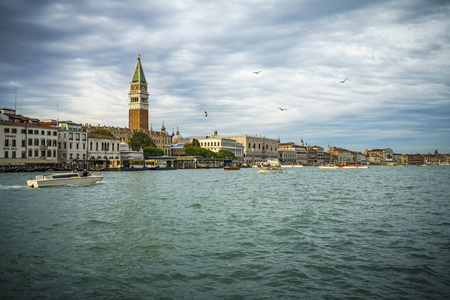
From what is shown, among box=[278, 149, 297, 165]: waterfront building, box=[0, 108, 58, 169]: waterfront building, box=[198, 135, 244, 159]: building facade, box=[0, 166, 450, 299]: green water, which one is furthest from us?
box=[278, 149, 297, 165]: waterfront building

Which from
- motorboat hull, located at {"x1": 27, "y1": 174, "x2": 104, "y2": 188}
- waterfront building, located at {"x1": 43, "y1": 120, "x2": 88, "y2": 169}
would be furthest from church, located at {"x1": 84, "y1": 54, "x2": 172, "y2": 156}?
motorboat hull, located at {"x1": 27, "y1": 174, "x2": 104, "y2": 188}

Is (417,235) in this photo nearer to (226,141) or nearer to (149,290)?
(149,290)

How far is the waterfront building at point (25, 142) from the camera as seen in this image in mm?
63062

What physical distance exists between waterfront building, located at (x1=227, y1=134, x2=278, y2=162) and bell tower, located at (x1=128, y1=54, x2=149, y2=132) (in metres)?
47.4

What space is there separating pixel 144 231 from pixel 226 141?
140 meters

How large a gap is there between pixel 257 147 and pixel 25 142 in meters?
121

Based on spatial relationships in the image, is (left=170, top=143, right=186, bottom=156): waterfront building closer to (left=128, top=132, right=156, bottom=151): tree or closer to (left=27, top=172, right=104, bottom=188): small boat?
(left=128, top=132, right=156, bottom=151): tree

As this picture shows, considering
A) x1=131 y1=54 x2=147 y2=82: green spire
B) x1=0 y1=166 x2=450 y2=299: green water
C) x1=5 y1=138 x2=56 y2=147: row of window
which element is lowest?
x1=0 y1=166 x2=450 y2=299: green water

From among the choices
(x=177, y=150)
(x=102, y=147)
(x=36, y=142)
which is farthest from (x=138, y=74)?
(x=36, y=142)

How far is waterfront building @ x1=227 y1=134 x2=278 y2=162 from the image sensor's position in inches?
6565

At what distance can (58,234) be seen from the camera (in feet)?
39.0

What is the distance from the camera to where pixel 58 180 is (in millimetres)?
31375

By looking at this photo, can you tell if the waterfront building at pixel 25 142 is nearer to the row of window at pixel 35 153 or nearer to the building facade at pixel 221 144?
the row of window at pixel 35 153

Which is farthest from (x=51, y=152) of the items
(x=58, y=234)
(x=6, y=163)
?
(x=58, y=234)
